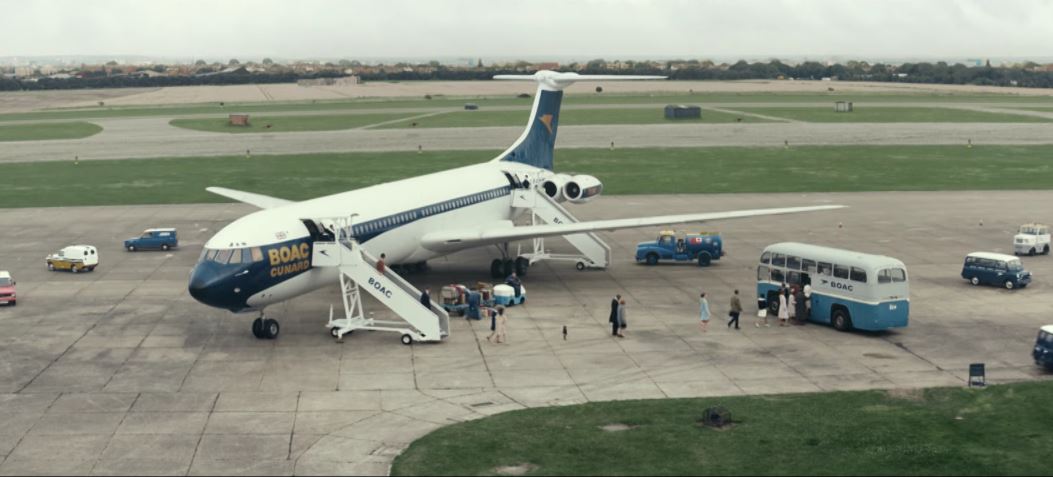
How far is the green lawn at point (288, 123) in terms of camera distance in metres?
135

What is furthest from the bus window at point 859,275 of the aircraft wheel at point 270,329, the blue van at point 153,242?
the blue van at point 153,242

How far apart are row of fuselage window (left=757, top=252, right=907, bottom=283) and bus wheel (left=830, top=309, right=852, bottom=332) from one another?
4.16ft

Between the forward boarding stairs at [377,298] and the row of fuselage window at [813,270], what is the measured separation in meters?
13.1

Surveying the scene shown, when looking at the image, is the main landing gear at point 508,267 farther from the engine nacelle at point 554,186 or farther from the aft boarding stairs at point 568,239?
→ the engine nacelle at point 554,186

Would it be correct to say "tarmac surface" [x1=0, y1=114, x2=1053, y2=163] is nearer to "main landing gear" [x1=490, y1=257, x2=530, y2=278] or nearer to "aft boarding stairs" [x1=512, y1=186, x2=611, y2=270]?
"aft boarding stairs" [x1=512, y1=186, x2=611, y2=270]

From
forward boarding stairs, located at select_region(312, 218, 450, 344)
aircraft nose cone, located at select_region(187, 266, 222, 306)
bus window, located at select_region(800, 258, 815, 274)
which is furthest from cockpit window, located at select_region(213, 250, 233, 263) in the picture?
bus window, located at select_region(800, 258, 815, 274)

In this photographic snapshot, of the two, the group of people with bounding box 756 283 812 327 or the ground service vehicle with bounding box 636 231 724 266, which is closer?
the group of people with bounding box 756 283 812 327

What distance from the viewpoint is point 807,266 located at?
4359 cm

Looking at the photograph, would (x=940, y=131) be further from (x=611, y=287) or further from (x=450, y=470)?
(x=450, y=470)

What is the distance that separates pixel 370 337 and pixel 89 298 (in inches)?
582

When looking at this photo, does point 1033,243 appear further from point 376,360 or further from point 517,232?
point 376,360

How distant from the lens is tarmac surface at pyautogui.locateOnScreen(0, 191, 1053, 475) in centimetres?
3036

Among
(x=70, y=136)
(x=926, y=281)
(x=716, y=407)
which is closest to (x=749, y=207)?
(x=926, y=281)

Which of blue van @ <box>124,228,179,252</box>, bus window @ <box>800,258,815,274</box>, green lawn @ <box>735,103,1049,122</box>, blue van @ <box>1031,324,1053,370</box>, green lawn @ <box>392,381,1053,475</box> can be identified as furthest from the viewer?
green lawn @ <box>735,103,1049,122</box>
